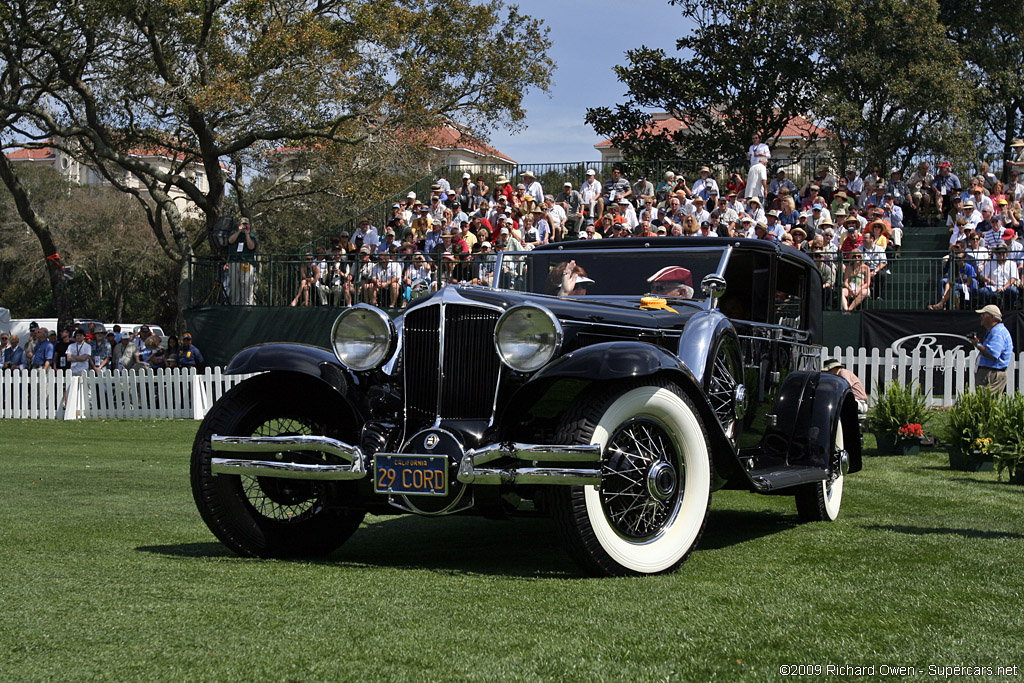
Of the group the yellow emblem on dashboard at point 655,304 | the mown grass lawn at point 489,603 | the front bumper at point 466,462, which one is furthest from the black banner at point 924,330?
the front bumper at point 466,462

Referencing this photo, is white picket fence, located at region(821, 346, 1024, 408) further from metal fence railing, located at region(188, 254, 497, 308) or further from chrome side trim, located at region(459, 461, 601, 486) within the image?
chrome side trim, located at region(459, 461, 601, 486)

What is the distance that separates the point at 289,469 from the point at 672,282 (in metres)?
2.82

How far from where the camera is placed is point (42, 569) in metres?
5.46

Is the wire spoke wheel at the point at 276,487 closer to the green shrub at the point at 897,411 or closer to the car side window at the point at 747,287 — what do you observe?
the car side window at the point at 747,287

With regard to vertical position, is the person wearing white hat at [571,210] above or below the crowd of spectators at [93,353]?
above

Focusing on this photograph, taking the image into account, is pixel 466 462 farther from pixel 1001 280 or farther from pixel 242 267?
pixel 242 267

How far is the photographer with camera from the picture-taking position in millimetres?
22781

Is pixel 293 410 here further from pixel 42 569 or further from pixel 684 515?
pixel 684 515

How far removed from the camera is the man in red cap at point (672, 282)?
710 cm

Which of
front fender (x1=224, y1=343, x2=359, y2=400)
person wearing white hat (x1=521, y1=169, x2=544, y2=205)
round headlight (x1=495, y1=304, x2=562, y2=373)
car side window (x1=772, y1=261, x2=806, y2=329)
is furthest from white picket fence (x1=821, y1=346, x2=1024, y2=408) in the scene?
front fender (x1=224, y1=343, x2=359, y2=400)

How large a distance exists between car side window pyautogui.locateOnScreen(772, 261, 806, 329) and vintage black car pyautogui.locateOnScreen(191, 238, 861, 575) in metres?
0.76

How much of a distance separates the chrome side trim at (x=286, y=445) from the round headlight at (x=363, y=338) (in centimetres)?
57

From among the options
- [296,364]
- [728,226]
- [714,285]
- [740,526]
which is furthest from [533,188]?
[296,364]

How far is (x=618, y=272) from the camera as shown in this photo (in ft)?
24.0
